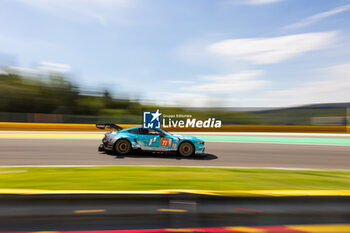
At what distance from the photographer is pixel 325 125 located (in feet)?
63.8

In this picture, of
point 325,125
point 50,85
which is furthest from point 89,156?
point 50,85

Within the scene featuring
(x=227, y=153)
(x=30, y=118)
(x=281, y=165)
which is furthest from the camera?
(x=30, y=118)

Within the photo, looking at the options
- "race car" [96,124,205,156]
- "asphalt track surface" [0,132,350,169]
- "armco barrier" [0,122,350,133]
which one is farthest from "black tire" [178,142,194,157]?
"armco barrier" [0,122,350,133]

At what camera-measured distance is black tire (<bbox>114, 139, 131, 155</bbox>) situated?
26.8ft

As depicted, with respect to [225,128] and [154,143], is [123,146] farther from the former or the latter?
[225,128]

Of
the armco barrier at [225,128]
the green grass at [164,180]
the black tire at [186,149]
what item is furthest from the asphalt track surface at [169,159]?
the armco barrier at [225,128]

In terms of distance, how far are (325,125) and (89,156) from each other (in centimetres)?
2039

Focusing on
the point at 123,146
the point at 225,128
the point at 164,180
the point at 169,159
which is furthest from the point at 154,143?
the point at 225,128

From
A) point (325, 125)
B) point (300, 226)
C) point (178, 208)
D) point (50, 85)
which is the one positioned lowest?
point (300, 226)

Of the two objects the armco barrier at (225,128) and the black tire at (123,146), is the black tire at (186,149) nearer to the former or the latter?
the black tire at (123,146)

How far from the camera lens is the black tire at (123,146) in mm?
8156

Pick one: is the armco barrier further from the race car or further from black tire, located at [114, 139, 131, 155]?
black tire, located at [114, 139, 131, 155]

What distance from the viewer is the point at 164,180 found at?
4242 millimetres

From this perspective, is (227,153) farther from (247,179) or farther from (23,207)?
(23,207)
